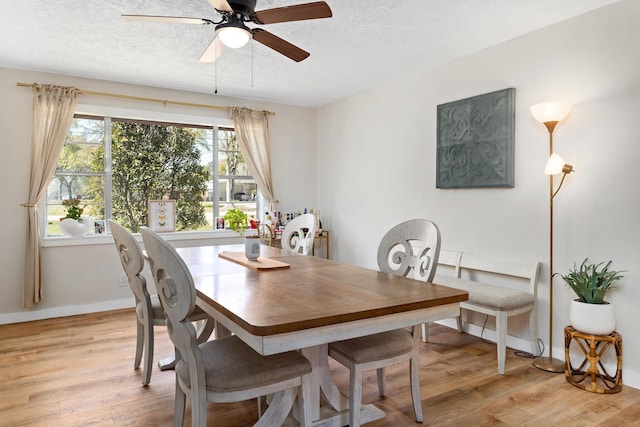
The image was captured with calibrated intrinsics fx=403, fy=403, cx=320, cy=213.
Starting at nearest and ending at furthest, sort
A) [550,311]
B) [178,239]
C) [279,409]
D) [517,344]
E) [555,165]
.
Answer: [279,409] < [555,165] < [550,311] < [517,344] < [178,239]

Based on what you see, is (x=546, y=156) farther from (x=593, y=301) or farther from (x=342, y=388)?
(x=342, y=388)

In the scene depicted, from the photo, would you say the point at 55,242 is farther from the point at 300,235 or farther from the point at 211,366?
the point at 211,366

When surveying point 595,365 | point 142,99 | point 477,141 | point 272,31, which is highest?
point 272,31

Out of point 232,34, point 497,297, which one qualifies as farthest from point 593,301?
point 232,34

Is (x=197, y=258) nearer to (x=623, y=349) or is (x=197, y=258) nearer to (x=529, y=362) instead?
(x=529, y=362)

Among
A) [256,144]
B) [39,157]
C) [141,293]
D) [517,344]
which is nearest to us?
[141,293]

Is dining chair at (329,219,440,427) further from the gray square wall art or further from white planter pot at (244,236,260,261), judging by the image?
the gray square wall art

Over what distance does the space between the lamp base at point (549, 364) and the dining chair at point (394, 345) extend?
3.87ft

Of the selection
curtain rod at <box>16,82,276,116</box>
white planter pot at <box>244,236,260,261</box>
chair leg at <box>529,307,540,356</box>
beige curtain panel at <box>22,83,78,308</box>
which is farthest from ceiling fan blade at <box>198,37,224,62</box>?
chair leg at <box>529,307,540,356</box>

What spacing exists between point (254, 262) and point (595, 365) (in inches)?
85.1

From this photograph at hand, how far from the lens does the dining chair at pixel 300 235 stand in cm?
309

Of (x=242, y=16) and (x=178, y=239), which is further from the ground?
(x=242, y=16)

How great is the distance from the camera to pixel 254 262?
8.01 feet

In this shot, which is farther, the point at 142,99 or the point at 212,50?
the point at 142,99
